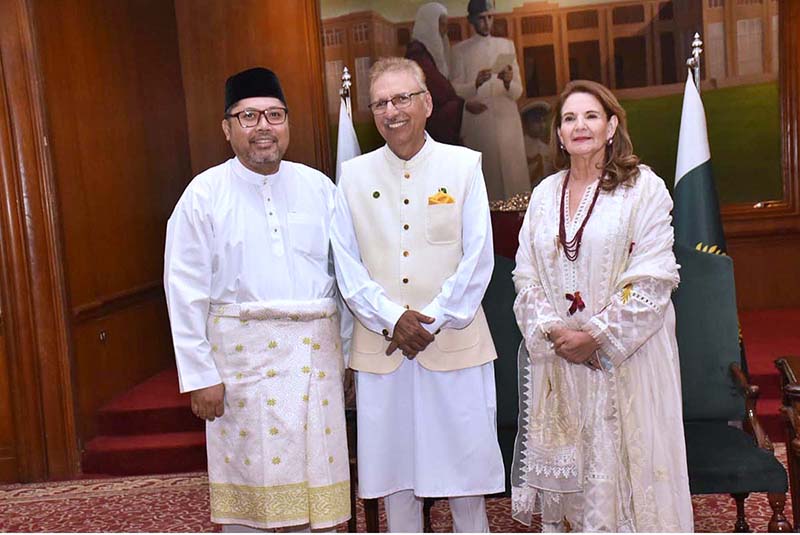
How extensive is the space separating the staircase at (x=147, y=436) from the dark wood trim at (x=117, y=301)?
1.90 feet

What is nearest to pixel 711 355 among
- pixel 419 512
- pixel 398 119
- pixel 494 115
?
pixel 419 512

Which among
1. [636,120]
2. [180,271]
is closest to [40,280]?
[180,271]

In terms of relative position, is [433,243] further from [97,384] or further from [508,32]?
[508,32]

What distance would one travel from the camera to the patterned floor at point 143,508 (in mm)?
3863

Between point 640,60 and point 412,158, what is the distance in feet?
14.1

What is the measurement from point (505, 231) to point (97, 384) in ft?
9.70

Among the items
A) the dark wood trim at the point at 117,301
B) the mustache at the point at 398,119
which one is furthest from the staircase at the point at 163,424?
the mustache at the point at 398,119

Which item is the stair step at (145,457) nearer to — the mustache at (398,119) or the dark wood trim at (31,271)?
the dark wood trim at (31,271)

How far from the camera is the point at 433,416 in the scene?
3062 millimetres

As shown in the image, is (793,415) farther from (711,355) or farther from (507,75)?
(507,75)

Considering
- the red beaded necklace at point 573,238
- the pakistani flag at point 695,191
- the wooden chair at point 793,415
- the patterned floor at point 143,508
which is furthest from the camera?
the pakistani flag at point 695,191

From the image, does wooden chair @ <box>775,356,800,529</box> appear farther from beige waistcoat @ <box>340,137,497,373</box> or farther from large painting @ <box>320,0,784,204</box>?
large painting @ <box>320,0,784,204</box>

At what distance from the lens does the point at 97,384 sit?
544 centimetres

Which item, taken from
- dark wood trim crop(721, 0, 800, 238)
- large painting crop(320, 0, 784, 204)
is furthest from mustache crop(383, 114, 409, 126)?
dark wood trim crop(721, 0, 800, 238)
